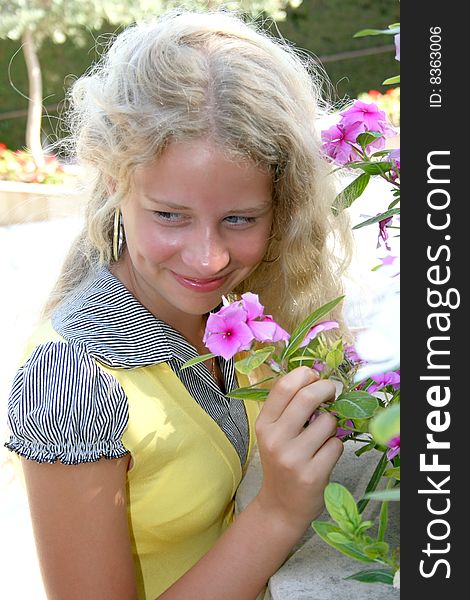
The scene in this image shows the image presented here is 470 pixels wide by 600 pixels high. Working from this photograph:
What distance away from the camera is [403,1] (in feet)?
2.08

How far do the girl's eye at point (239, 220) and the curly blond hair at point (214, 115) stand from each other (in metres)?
0.09

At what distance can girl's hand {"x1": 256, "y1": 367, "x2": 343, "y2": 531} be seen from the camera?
38.2 inches

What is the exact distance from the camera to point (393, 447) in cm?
89

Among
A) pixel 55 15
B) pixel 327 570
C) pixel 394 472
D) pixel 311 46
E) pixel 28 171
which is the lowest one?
pixel 327 570

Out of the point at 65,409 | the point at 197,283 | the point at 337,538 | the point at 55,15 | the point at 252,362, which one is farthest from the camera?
the point at 55,15

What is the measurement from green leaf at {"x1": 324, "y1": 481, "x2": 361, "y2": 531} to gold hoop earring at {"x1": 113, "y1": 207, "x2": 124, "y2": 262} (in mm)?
971

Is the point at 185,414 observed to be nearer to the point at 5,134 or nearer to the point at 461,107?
the point at 461,107

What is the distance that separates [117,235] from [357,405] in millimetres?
852

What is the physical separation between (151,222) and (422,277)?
2.54 ft

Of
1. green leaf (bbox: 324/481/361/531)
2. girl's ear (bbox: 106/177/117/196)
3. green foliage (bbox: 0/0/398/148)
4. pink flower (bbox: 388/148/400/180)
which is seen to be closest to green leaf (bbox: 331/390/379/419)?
green leaf (bbox: 324/481/361/531)

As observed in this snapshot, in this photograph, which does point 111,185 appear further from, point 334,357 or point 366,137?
point 334,357

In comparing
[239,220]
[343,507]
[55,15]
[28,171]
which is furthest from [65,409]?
[55,15]

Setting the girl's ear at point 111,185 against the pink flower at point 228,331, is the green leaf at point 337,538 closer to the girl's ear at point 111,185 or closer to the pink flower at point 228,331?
the pink flower at point 228,331

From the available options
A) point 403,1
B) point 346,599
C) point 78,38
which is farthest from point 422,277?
point 78,38
